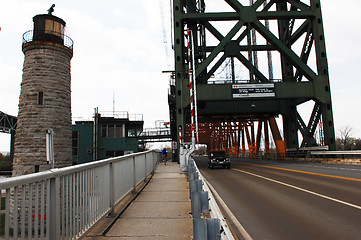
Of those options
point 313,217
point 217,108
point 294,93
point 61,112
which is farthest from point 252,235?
point 217,108

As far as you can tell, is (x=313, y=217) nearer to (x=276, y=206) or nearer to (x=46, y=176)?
(x=276, y=206)

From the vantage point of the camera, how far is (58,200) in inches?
135

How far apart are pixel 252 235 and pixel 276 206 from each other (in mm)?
2486

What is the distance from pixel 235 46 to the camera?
2975cm

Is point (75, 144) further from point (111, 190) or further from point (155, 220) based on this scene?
point (155, 220)

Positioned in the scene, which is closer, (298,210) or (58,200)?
(58,200)

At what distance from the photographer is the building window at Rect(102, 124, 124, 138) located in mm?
42469

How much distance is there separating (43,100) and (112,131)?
64.9 ft

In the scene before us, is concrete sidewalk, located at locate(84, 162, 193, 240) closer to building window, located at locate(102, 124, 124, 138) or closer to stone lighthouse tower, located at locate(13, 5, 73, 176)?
stone lighthouse tower, located at locate(13, 5, 73, 176)

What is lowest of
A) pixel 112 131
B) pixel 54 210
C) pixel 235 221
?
pixel 235 221

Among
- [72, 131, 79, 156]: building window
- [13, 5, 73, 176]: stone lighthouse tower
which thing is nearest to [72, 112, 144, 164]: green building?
[72, 131, 79, 156]: building window

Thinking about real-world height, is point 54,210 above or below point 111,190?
above

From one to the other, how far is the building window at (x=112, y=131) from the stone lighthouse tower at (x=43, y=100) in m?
17.1

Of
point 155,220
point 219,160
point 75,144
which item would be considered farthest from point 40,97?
point 155,220
